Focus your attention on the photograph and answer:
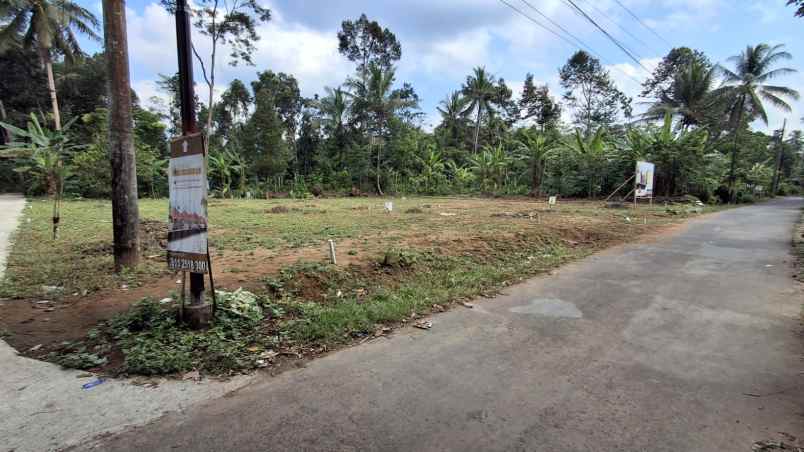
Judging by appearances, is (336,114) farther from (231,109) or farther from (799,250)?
(799,250)

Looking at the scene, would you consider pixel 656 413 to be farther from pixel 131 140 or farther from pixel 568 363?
pixel 131 140

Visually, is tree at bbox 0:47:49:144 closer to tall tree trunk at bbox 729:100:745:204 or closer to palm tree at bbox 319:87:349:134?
palm tree at bbox 319:87:349:134

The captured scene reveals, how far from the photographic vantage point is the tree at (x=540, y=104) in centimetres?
3916

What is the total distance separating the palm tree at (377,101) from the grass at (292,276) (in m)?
19.5

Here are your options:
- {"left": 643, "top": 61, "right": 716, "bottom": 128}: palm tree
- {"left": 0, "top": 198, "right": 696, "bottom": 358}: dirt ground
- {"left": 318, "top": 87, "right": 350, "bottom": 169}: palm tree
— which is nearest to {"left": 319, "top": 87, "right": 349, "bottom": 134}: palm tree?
{"left": 318, "top": 87, "right": 350, "bottom": 169}: palm tree

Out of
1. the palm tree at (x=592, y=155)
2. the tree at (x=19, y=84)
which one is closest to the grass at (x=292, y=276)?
the palm tree at (x=592, y=155)

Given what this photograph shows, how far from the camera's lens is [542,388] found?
279 cm

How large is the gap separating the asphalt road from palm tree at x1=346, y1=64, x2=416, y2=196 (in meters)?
25.2

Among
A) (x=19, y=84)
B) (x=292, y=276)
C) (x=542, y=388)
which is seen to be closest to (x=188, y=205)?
(x=292, y=276)

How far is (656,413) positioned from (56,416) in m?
3.81

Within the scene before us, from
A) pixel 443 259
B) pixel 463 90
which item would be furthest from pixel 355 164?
pixel 443 259

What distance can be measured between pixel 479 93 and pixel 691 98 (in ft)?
50.9

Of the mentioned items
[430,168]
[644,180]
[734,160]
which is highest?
[734,160]

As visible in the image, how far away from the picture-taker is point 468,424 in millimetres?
2361
